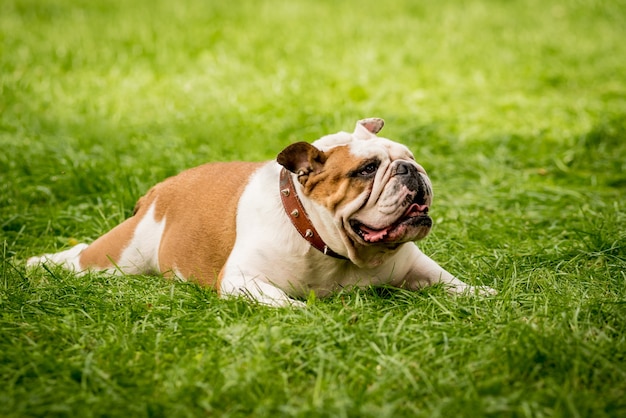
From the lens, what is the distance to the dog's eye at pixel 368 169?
4.11 meters

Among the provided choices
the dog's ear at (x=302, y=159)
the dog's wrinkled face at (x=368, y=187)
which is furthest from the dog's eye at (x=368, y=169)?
the dog's ear at (x=302, y=159)

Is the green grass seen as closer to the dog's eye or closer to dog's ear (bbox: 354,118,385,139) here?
the dog's eye

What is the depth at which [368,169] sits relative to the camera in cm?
412

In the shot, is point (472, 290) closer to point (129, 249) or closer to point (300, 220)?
point (300, 220)

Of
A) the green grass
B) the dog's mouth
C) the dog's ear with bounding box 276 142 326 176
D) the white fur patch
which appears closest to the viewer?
the green grass

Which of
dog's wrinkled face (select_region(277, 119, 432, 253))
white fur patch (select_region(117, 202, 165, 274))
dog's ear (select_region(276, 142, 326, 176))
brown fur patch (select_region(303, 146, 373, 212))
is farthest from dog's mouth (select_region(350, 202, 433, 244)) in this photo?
white fur patch (select_region(117, 202, 165, 274))

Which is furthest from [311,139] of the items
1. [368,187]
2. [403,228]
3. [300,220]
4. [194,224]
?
[403,228]

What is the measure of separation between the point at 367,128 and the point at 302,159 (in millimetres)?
700

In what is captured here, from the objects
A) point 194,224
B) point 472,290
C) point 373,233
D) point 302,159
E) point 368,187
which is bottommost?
point 472,290

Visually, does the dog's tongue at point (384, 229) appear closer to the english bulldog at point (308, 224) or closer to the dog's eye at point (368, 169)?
the english bulldog at point (308, 224)

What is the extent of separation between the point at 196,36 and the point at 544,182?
21.7 feet

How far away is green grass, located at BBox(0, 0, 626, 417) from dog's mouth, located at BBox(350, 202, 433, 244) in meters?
0.39

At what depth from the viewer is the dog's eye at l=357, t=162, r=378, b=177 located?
162 inches

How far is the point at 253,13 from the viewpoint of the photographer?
44.5 ft
